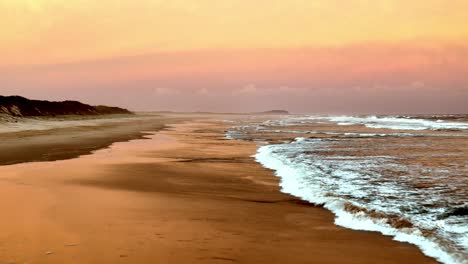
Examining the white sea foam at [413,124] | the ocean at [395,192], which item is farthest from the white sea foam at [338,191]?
the white sea foam at [413,124]

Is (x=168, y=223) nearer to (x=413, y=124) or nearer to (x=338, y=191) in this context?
(x=338, y=191)

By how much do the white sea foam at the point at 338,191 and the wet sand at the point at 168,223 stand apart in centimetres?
26

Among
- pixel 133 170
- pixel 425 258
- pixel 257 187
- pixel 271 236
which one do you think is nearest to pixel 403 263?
pixel 425 258

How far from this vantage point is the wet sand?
557 cm

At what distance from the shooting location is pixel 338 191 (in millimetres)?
9836

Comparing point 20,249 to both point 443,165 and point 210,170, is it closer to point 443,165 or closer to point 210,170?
point 210,170

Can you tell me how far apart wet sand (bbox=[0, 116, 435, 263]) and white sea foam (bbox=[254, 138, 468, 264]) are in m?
0.26

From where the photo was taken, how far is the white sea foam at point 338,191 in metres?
6.00

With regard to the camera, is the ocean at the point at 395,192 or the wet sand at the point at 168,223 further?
the ocean at the point at 395,192

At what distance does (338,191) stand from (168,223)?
→ 4289 mm

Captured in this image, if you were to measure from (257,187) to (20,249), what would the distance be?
6.33 meters

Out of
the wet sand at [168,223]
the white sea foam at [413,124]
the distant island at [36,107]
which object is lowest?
the wet sand at [168,223]

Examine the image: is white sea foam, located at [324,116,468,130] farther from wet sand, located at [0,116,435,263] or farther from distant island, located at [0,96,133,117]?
distant island, located at [0,96,133,117]

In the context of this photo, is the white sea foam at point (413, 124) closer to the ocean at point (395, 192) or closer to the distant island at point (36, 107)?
the ocean at point (395, 192)
